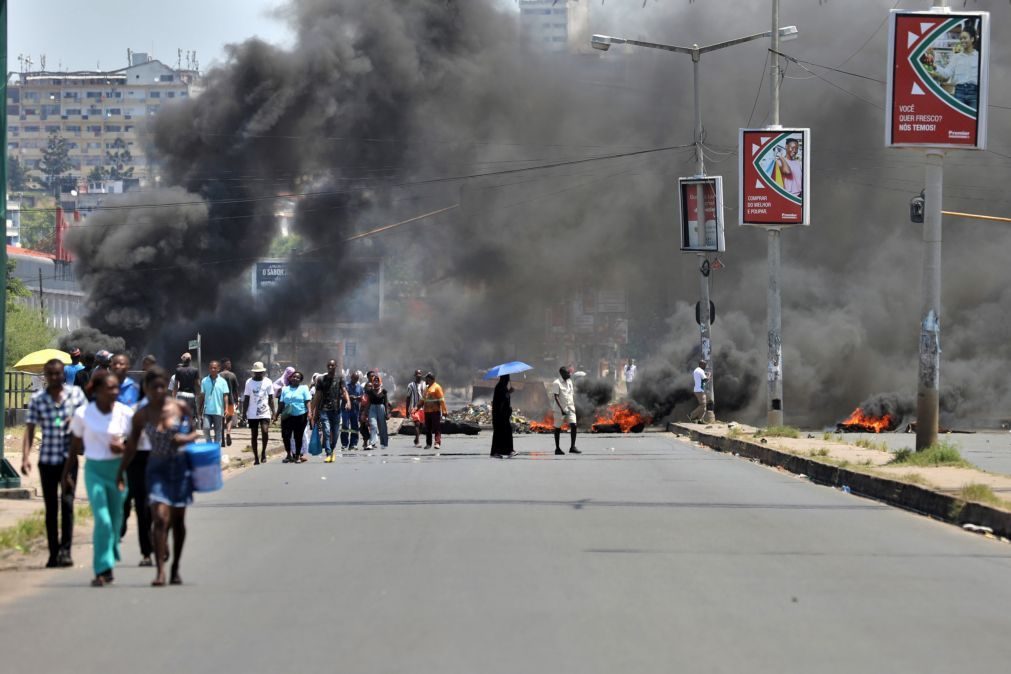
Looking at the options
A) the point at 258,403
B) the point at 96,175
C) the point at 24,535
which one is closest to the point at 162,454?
the point at 24,535

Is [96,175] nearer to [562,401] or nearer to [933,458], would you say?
[562,401]

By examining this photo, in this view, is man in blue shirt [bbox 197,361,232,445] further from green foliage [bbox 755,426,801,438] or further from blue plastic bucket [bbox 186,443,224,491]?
blue plastic bucket [bbox 186,443,224,491]

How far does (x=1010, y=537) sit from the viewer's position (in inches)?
462

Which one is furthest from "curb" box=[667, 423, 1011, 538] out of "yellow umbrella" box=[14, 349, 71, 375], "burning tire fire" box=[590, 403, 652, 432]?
"burning tire fire" box=[590, 403, 652, 432]

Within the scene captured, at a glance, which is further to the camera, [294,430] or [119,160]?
[119,160]

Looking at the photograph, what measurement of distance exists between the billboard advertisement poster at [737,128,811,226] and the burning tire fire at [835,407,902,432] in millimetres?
13390

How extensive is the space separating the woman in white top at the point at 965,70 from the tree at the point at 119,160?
494 feet

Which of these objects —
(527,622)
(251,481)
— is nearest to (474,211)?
(251,481)

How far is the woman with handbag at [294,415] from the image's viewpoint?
21062 millimetres

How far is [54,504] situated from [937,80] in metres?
12.5

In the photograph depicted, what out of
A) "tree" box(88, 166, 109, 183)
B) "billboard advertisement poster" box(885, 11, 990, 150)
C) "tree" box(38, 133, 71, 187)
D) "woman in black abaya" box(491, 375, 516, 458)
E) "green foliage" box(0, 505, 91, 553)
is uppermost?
"tree" box(38, 133, 71, 187)

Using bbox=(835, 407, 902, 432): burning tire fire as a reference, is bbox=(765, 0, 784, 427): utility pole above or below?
above

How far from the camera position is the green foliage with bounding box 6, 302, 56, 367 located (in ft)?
193

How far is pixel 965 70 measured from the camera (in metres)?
17.3
